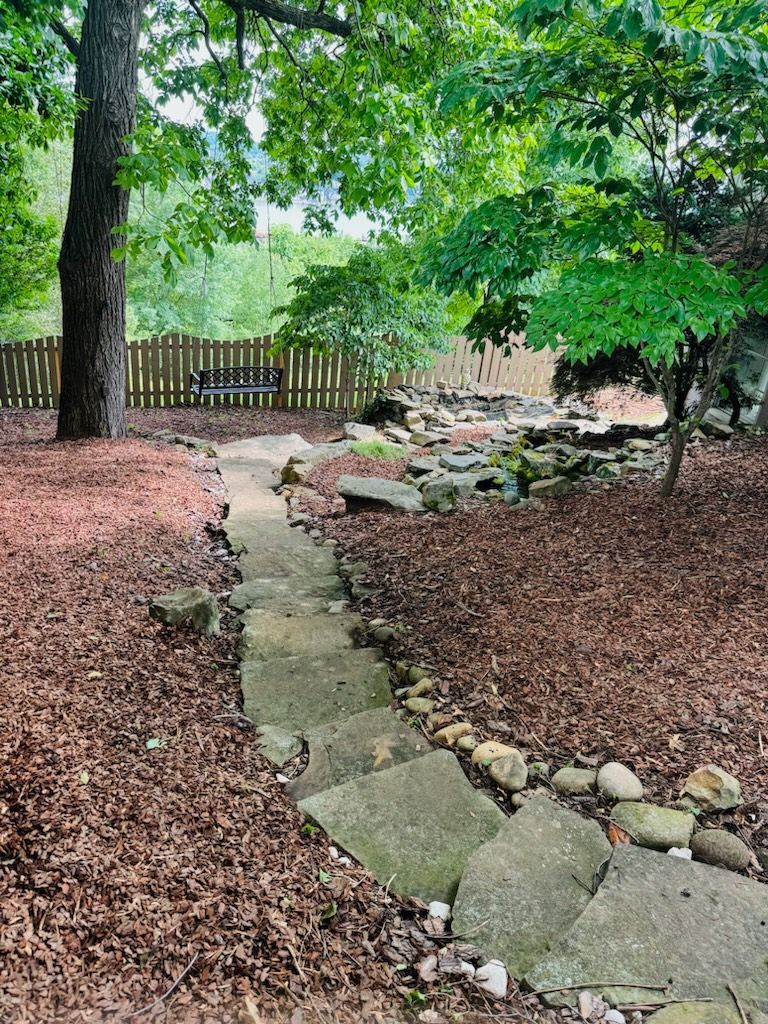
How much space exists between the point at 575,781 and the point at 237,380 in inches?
368

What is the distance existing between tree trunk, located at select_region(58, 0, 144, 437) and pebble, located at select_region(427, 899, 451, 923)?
5.60 metres

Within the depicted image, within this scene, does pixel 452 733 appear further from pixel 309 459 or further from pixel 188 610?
pixel 309 459

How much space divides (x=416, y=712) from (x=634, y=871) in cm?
101

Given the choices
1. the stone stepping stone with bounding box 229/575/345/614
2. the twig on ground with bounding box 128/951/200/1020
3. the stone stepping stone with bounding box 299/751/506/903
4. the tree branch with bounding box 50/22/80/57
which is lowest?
the stone stepping stone with bounding box 229/575/345/614

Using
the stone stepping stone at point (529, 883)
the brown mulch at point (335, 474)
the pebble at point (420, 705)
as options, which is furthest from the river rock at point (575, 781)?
the brown mulch at point (335, 474)

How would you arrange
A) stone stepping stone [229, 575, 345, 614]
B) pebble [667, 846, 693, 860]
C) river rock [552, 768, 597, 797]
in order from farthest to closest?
1. stone stepping stone [229, 575, 345, 614]
2. river rock [552, 768, 597, 797]
3. pebble [667, 846, 693, 860]

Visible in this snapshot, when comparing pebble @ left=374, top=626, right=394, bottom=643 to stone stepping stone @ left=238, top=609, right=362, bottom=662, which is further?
pebble @ left=374, top=626, right=394, bottom=643

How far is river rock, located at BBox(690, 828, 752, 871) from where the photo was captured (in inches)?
70.6

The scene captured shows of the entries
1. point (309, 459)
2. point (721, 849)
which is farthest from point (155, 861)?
point (309, 459)

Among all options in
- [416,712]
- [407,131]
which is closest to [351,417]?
[407,131]

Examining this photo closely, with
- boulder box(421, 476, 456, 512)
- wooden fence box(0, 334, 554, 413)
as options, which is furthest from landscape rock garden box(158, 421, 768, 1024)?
wooden fence box(0, 334, 554, 413)

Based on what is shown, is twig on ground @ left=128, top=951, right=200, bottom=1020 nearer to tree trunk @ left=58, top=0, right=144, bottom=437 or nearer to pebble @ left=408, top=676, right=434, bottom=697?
pebble @ left=408, top=676, right=434, bottom=697

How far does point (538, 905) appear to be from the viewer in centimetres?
166

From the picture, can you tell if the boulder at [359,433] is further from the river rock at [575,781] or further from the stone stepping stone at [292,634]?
the river rock at [575,781]
